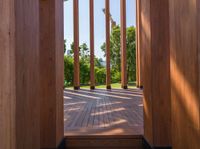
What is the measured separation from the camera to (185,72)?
5.73ft

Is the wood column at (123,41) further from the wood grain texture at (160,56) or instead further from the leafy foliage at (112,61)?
the wood grain texture at (160,56)

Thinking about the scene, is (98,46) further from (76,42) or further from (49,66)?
(49,66)

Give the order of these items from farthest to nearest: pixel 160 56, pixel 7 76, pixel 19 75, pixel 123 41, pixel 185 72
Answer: pixel 123 41
pixel 160 56
pixel 185 72
pixel 19 75
pixel 7 76

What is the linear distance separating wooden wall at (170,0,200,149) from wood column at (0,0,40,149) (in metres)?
1.03

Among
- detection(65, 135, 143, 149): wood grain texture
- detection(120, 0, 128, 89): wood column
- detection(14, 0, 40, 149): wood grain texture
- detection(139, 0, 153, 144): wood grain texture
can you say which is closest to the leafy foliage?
detection(120, 0, 128, 89): wood column

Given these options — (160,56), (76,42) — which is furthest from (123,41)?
(160,56)

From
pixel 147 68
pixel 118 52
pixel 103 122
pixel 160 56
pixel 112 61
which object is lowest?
pixel 103 122

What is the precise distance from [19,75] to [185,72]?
109 centimetres

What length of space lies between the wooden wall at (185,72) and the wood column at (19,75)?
103 centimetres

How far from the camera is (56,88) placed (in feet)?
9.93

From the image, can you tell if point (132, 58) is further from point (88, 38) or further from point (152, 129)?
point (152, 129)

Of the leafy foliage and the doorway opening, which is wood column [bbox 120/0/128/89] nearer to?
the doorway opening

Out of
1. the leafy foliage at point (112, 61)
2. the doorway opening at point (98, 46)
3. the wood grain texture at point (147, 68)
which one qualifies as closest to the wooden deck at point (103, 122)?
the wood grain texture at point (147, 68)

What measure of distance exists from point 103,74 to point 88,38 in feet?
6.92
